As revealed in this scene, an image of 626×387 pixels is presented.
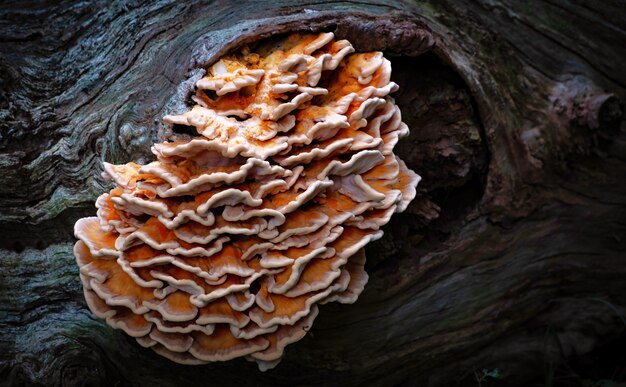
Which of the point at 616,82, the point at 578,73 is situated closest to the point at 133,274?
the point at 578,73

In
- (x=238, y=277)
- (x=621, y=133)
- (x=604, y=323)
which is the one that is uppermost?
(x=621, y=133)

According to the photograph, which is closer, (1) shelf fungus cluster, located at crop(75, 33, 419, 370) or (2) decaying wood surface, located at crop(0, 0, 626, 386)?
(1) shelf fungus cluster, located at crop(75, 33, 419, 370)

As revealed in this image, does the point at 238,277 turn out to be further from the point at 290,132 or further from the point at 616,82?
the point at 616,82

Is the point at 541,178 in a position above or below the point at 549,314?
above

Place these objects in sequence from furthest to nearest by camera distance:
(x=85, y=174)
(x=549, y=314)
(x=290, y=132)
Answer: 1. (x=549, y=314)
2. (x=85, y=174)
3. (x=290, y=132)

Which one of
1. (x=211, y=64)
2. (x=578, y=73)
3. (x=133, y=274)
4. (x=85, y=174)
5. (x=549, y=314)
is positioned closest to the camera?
(x=133, y=274)
